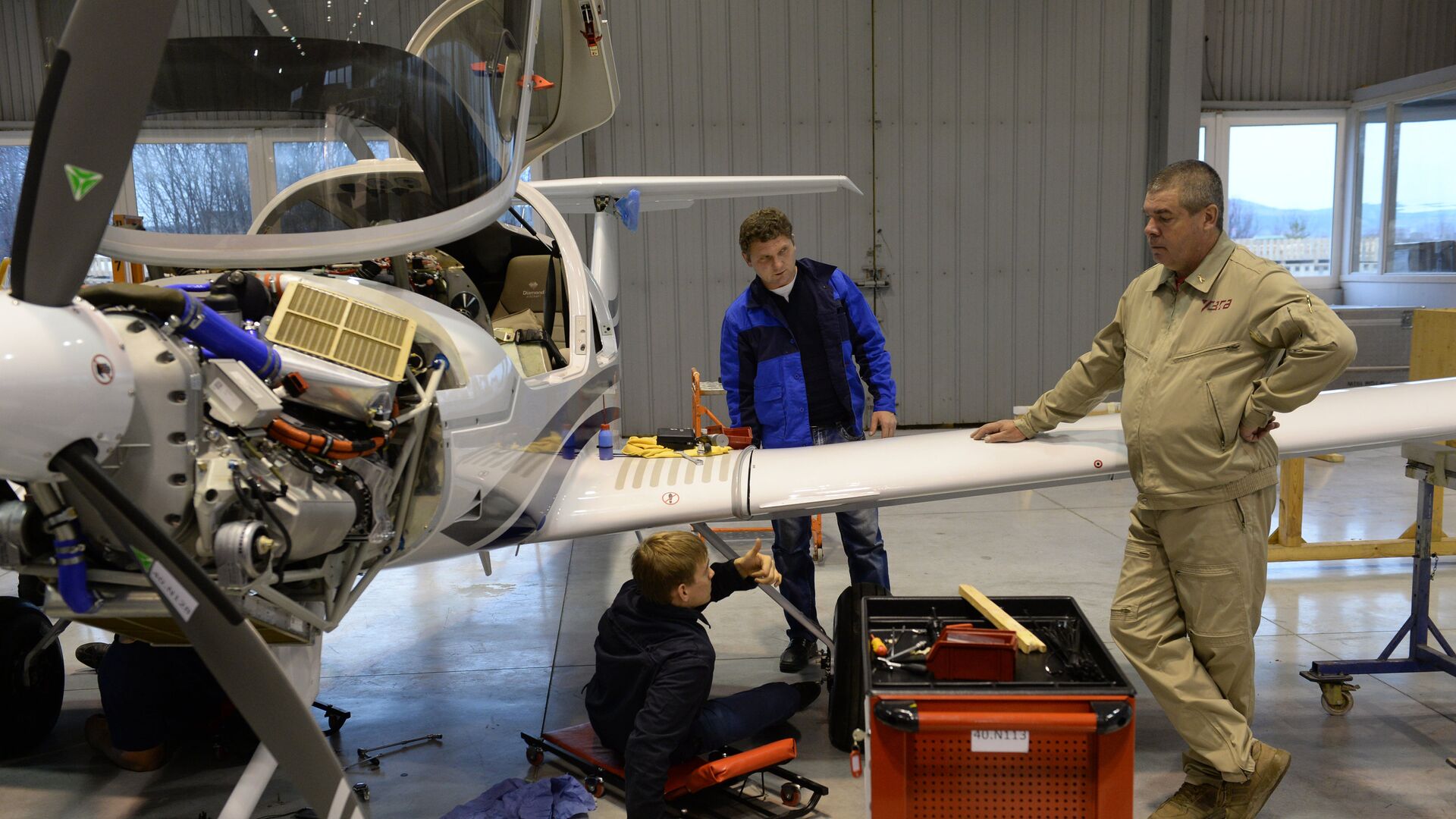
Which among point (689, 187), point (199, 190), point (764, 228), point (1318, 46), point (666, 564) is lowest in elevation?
point (666, 564)

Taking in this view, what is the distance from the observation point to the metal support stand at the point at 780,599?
3.72 m

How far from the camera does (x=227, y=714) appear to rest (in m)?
3.62

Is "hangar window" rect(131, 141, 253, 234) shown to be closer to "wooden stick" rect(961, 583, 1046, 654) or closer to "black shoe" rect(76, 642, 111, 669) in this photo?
"wooden stick" rect(961, 583, 1046, 654)

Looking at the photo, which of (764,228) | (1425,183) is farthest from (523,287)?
(1425,183)

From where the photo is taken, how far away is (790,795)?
10.0 ft

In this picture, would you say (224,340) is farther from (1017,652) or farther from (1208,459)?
(1208,459)

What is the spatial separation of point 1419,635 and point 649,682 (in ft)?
9.23

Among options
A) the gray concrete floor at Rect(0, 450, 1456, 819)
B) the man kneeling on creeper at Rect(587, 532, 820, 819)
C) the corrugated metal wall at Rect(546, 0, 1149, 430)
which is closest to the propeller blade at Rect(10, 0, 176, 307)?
the man kneeling on creeper at Rect(587, 532, 820, 819)

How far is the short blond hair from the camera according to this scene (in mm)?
3012

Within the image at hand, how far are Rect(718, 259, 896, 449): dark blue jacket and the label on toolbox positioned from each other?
1842mm

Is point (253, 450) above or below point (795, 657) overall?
above

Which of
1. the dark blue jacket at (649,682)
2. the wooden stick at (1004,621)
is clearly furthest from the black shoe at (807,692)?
the wooden stick at (1004,621)

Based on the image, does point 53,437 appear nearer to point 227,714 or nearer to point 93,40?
point 93,40

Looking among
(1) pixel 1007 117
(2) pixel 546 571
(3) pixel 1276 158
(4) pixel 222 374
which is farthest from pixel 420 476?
(3) pixel 1276 158
